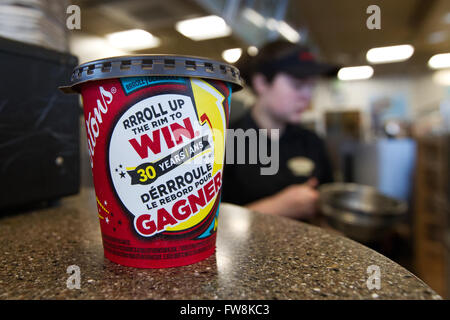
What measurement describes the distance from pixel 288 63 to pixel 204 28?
1.43m

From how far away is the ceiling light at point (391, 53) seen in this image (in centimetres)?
600

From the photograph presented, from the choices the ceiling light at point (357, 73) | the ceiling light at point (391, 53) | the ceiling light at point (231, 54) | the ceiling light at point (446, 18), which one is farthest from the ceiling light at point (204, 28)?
the ceiling light at point (357, 73)

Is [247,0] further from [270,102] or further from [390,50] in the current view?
[390,50]

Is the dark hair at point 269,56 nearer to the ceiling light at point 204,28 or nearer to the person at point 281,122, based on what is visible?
the person at point 281,122

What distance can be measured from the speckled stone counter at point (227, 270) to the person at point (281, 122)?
3.74 ft

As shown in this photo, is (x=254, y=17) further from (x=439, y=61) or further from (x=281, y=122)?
(x=439, y=61)

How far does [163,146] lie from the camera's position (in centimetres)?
36

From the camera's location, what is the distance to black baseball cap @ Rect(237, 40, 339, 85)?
1.68 meters

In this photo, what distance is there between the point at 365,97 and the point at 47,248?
9245 mm

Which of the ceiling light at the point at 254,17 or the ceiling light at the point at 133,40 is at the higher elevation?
the ceiling light at the point at 254,17

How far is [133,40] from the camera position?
11.4 ft

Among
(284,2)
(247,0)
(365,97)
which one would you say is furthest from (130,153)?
(365,97)

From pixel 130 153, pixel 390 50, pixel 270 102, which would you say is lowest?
pixel 130 153

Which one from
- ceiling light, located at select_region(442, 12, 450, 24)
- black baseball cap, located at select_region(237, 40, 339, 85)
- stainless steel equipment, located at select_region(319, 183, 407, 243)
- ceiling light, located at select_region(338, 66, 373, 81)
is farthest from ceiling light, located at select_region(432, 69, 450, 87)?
Answer: stainless steel equipment, located at select_region(319, 183, 407, 243)
